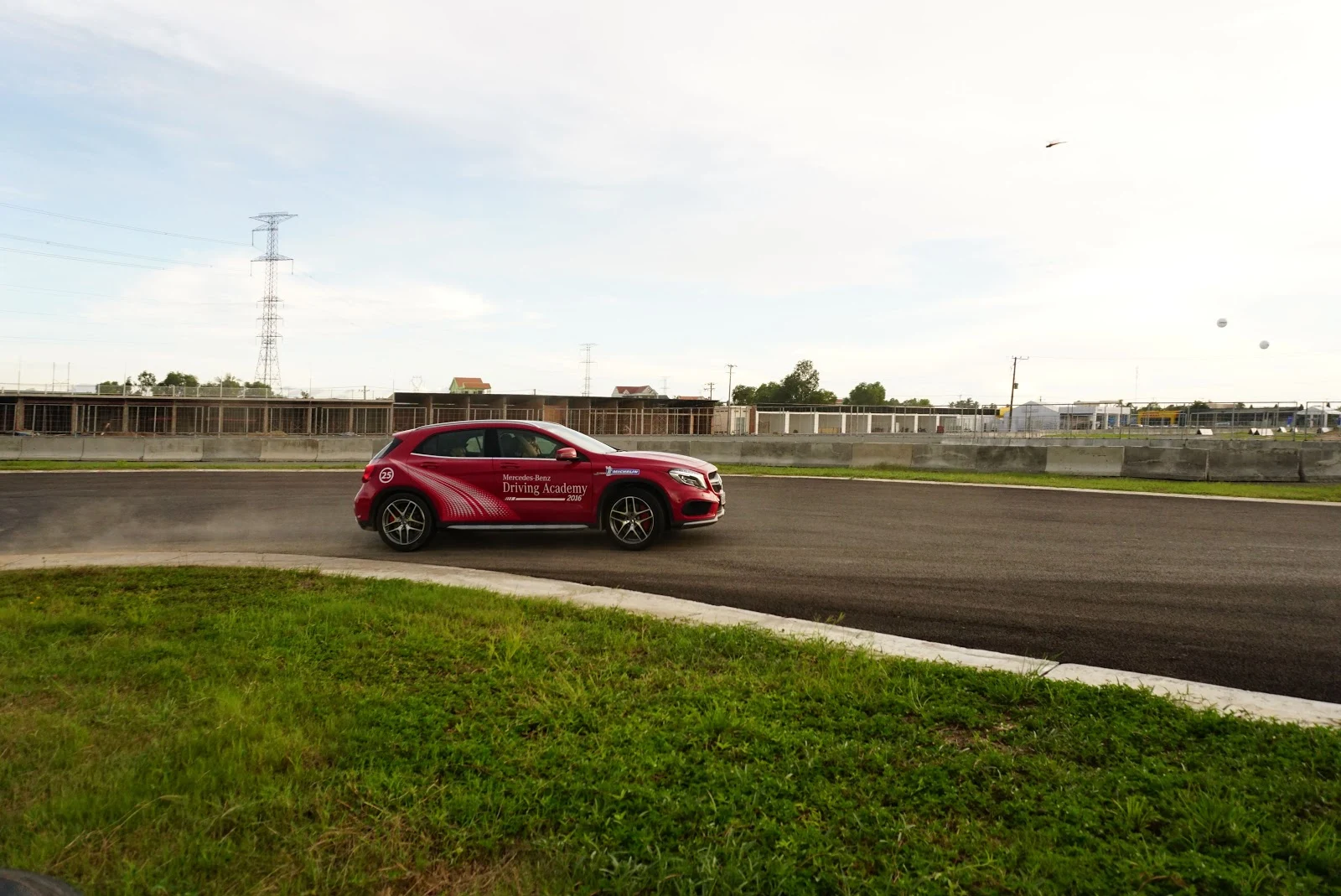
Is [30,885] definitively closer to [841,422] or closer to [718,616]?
[718,616]

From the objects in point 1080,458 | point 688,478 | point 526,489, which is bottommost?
point 526,489

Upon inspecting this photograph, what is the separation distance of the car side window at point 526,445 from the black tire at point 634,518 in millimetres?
1047

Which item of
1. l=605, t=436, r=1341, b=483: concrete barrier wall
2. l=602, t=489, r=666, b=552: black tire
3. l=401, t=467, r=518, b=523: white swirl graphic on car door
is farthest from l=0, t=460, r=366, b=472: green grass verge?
l=602, t=489, r=666, b=552: black tire

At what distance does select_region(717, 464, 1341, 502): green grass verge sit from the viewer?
49.8 feet

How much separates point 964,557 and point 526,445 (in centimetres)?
545

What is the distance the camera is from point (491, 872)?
2838 millimetres

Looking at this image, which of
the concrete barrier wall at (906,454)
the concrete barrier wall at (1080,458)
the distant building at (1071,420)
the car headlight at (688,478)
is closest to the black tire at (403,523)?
the car headlight at (688,478)

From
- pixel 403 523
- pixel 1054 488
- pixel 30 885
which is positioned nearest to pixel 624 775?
pixel 30 885

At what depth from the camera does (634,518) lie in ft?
32.8

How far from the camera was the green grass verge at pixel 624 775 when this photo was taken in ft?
9.18

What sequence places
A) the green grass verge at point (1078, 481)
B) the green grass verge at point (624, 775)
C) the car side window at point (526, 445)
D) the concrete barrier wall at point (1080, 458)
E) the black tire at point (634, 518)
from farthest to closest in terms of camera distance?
1. the concrete barrier wall at point (1080, 458)
2. the green grass verge at point (1078, 481)
3. the car side window at point (526, 445)
4. the black tire at point (634, 518)
5. the green grass verge at point (624, 775)

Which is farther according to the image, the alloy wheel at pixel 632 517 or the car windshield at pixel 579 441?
the car windshield at pixel 579 441

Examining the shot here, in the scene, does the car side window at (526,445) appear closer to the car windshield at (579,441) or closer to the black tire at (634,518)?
the car windshield at (579,441)

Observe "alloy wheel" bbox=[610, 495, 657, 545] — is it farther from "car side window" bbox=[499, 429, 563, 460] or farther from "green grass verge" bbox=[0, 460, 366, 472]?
"green grass verge" bbox=[0, 460, 366, 472]
